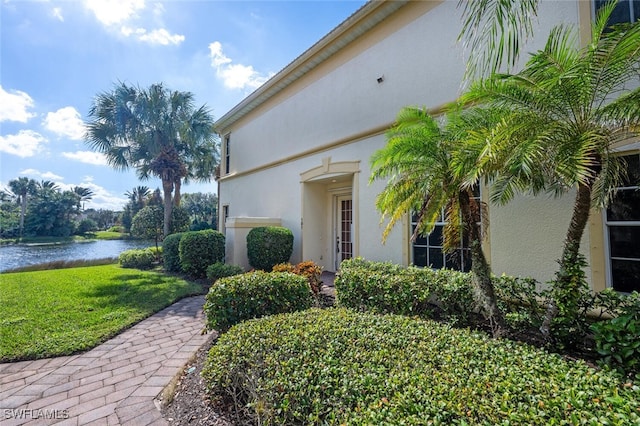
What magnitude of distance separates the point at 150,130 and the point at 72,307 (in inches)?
440

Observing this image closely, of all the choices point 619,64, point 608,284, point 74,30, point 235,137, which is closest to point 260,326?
point 619,64

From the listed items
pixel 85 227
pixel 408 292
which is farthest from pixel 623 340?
pixel 85 227

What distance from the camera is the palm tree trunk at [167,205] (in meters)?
14.2

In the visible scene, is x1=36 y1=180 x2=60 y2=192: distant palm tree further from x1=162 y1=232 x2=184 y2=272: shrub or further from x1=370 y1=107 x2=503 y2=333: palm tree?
x1=370 y1=107 x2=503 y2=333: palm tree

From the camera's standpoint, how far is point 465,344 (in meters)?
2.74

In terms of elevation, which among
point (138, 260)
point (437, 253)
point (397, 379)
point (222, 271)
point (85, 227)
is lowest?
point (138, 260)

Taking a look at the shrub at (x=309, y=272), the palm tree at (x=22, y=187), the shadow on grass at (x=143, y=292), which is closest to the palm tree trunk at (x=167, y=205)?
the shadow on grass at (x=143, y=292)

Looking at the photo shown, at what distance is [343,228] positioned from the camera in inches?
369

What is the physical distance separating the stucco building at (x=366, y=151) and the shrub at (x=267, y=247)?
500mm

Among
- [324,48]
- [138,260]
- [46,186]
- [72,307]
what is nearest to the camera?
[72,307]

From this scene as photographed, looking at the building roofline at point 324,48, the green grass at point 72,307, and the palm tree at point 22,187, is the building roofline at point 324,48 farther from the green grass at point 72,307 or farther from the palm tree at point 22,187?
the palm tree at point 22,187

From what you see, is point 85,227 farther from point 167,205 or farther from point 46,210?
point 167,205

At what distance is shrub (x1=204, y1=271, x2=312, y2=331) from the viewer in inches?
169

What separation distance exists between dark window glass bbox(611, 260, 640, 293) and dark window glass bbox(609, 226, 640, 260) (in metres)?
0.12
